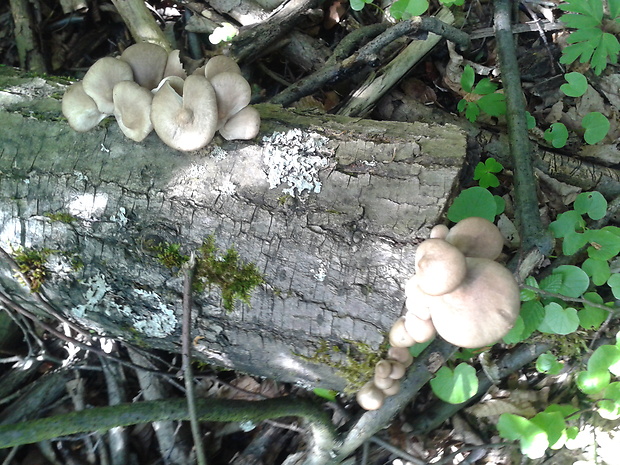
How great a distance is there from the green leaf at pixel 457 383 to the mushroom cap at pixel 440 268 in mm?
892

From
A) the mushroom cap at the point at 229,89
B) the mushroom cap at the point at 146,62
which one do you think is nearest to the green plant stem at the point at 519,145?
the mushroom cap at the point at 229,89

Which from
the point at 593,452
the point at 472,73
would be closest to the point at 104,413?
the point at 593,452

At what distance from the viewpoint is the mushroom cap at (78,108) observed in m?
2.27

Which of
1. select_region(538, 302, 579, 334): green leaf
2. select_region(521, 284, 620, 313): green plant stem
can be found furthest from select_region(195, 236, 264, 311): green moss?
select_region(538, 302, 579, 334): green leaf

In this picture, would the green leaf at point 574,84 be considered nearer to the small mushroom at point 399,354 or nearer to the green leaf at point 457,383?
the green leaf at point 457,383

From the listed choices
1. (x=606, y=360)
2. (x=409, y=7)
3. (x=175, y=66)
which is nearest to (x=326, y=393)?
(x=606, y=360)

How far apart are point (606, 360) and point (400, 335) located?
4.26 ft

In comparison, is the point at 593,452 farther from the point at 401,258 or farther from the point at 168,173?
the point at 168,173

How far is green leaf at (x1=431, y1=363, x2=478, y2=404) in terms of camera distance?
2.38 meters

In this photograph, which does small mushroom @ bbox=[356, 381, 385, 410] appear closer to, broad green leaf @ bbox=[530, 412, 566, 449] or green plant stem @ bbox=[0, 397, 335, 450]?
green plant stem @ bbox=[0, 397, 335, 450]

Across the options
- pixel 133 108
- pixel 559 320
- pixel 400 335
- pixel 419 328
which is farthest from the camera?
pixel 559 320

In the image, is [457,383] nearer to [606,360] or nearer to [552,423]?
[552,423]

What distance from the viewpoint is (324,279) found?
2178mm

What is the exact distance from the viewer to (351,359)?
2.28 meters
